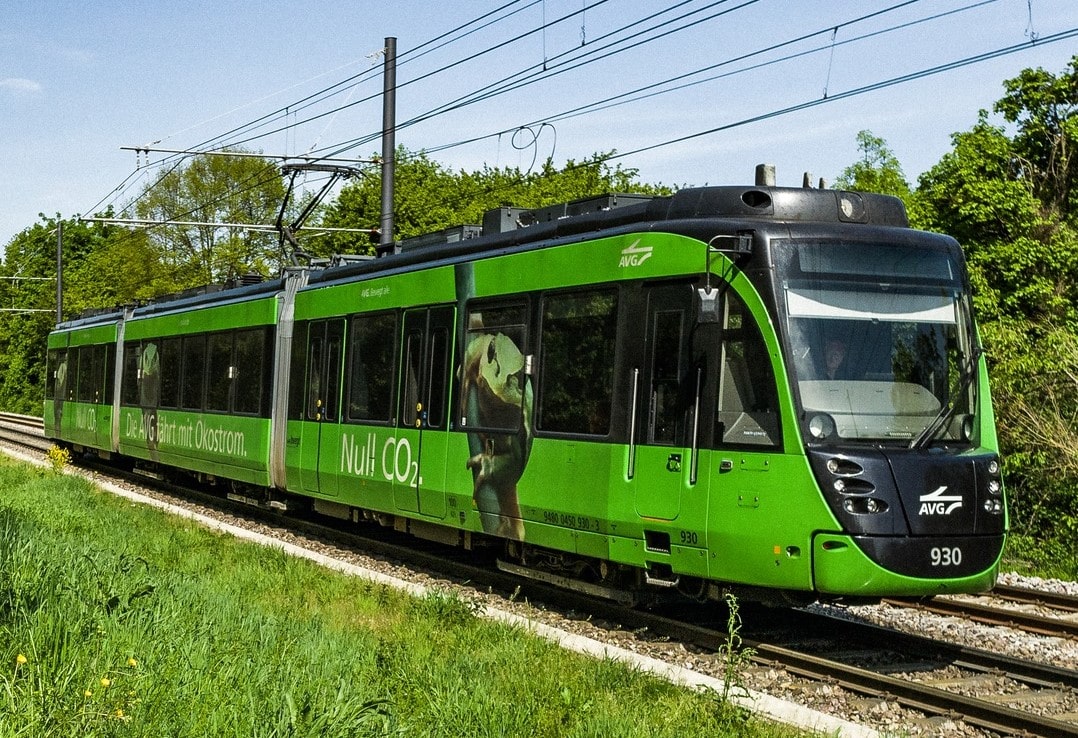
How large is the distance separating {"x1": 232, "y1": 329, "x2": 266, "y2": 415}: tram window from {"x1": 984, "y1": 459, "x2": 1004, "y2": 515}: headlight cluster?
11.5 metres

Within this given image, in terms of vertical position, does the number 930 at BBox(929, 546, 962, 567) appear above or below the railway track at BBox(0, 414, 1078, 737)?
above

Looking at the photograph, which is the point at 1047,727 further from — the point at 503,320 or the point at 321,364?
the point at 321,364

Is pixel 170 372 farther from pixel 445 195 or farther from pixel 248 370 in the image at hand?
pixel 445 195

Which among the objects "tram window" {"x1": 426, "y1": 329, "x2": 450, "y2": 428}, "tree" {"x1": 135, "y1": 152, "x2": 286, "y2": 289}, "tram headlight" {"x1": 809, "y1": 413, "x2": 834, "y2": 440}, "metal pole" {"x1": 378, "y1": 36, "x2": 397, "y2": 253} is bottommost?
"tram headlight" {"x1": 809, "y1": 413, "x2": 834, "y2": 440}

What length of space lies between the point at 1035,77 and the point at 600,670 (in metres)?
23.5

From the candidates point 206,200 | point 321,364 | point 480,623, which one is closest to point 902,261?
point 480,623

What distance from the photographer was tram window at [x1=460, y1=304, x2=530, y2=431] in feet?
39.3

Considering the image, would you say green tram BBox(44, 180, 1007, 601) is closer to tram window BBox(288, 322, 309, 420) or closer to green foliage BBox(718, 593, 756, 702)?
green foliage BBox(718, 593, 756, 702)

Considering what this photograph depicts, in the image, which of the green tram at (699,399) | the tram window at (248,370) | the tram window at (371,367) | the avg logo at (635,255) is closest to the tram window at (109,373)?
the tram window at (248,370)

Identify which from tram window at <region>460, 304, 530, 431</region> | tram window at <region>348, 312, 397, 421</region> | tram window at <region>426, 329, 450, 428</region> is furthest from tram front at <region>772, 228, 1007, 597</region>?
tram window at <region>348, 312, 397, 421</region>

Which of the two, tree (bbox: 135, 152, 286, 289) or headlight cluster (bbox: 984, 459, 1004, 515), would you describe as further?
tree (bbox: 135, 152, 286, 289)

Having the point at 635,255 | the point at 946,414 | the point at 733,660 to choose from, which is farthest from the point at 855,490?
the point at 635,255

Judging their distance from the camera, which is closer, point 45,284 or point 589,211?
point 589,211

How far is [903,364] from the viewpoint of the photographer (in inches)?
371
